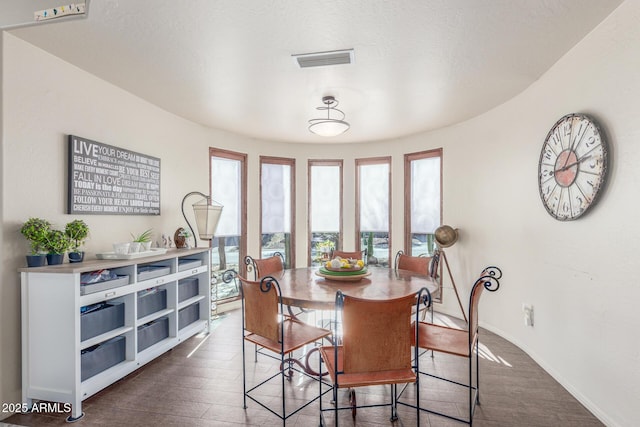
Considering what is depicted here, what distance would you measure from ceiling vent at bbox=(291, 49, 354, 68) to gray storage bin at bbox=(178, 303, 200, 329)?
2709mm

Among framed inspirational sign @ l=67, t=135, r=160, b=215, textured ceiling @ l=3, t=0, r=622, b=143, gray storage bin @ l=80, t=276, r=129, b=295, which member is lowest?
gray storage bin @ l=80, t=276, r=129, b=295

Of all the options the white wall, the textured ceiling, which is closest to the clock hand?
the white wall

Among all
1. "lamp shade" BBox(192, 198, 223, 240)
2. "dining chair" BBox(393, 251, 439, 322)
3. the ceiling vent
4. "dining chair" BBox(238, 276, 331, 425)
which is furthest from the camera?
"lamp shade" BBox(192, 198, 223, 240)

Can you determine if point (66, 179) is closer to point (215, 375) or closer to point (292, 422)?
point (215, 375)

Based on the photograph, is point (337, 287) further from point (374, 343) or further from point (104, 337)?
point (104, 337)

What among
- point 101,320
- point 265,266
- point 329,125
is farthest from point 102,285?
point 329,125

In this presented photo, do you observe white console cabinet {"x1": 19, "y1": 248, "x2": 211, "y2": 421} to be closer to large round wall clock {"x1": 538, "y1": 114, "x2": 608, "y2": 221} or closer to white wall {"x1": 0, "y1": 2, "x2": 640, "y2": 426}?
white wall {"x1": 0, "y1": 2, "x2": 640, "y2": 426}

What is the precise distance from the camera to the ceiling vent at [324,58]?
8.04ft

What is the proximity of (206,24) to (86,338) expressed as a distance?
7.63ft

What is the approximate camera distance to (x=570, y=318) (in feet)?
8.35

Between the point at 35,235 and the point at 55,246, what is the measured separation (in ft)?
0.46

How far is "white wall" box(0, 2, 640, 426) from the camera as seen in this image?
2014 mm

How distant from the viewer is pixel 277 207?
5395 mm

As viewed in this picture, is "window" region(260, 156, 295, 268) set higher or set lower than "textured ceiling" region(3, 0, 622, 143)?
lower
